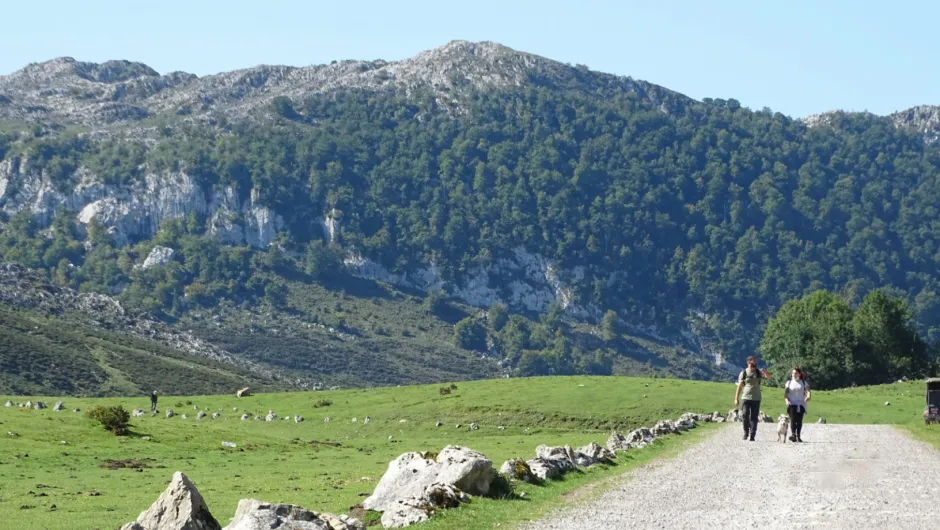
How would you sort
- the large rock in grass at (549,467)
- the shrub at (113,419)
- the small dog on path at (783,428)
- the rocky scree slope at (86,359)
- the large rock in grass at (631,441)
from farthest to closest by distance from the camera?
the rocky scree slope at (86,359)
the shrub at (113,419)
the small dog on path at (783,428)
the large rock in grass at (631,441)
the large rock in grass at (549,467)

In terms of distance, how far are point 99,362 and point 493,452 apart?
383ft

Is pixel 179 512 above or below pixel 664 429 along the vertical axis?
above

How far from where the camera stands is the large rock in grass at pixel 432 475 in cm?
2473

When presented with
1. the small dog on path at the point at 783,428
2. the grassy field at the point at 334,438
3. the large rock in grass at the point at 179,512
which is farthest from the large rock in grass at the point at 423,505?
the small dog on path at the point at 783,428

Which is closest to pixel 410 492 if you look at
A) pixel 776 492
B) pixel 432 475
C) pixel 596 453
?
pixel 432 475

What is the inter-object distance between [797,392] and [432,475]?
58.7 feet

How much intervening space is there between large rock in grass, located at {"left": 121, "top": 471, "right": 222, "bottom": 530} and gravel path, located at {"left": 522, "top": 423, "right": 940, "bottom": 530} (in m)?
5.71

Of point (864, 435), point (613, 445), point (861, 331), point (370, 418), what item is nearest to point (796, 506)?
point (613, 445)

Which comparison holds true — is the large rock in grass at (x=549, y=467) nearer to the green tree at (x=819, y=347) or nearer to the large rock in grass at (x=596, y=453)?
the large rock in grass at (x=596, y=453)

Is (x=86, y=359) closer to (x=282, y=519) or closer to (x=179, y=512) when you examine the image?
(x=179, y=512)

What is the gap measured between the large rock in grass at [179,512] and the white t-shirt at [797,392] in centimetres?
2405

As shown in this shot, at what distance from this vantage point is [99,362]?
15500cm

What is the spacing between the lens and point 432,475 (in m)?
25.4

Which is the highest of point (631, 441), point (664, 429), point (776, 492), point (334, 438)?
point (776, 492)
